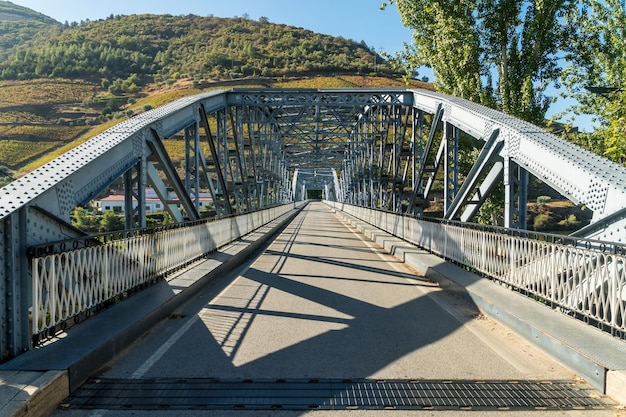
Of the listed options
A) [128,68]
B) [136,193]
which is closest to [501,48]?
[136,193]

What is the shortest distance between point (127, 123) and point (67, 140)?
89532 millimetres

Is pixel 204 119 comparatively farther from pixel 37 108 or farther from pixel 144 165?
pixel 37 108

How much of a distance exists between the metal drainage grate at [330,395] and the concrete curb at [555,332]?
0.19 metres

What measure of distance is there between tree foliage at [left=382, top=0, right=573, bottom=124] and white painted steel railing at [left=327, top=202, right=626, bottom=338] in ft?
34.2

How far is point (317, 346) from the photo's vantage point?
5828 millimetres

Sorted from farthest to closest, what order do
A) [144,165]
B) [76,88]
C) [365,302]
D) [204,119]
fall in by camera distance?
[76,88]
[204,119]
[144,165]
[365,302]

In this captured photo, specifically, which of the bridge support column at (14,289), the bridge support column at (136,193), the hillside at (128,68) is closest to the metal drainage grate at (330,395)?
the bridge support column at (14,289)

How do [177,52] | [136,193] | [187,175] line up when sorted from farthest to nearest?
[177,52], [187,175], [136,193]

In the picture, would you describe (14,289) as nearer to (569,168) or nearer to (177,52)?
(569,168)

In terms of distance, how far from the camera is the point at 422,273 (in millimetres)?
11562

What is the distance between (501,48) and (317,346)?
1752 centimetres

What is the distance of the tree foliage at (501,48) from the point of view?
62.1 feet

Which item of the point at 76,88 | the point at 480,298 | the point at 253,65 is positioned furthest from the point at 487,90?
the point at 253,65

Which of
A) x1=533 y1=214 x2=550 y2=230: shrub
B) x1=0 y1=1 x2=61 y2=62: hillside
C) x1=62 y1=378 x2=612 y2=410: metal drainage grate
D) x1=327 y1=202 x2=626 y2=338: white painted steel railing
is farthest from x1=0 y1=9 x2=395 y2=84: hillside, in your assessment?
x1=62 y1=378 x2=612 y2=410: metal drainage grate
